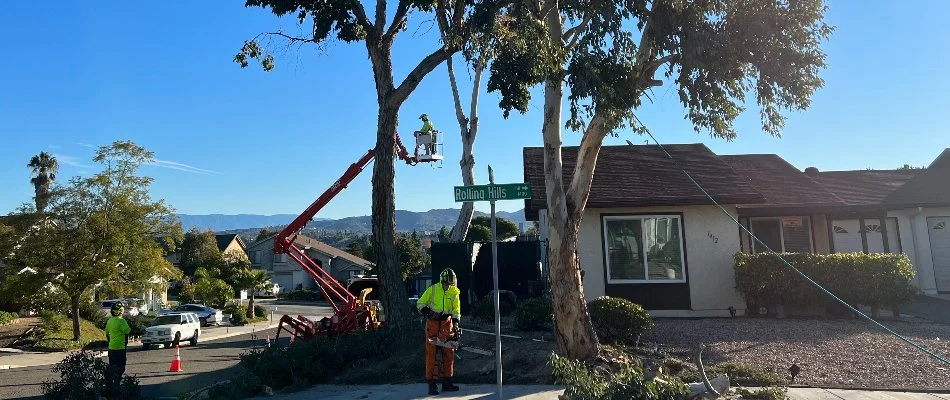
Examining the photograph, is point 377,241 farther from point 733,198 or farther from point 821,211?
point 821,211

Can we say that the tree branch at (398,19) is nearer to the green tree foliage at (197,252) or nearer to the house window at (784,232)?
the house window at (784,232)

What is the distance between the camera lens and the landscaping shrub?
8812mm

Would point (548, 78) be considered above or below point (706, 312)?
above

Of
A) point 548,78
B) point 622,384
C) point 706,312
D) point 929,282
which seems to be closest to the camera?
point 622,384

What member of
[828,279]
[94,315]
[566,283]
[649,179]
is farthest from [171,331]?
[828,279]

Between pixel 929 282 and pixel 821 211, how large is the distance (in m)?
5.35

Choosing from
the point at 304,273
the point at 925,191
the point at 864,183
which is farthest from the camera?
the point at 304,273

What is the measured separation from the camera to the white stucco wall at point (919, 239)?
58.2ft

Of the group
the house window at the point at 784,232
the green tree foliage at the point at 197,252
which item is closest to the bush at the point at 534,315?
Result: the house window at the point at 784,232

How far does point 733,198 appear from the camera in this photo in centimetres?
1386

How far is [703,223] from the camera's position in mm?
14078

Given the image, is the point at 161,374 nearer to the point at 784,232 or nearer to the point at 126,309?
the point at 784,232

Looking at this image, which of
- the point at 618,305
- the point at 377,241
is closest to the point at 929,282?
the point at 618,305

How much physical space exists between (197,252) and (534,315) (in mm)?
51379
